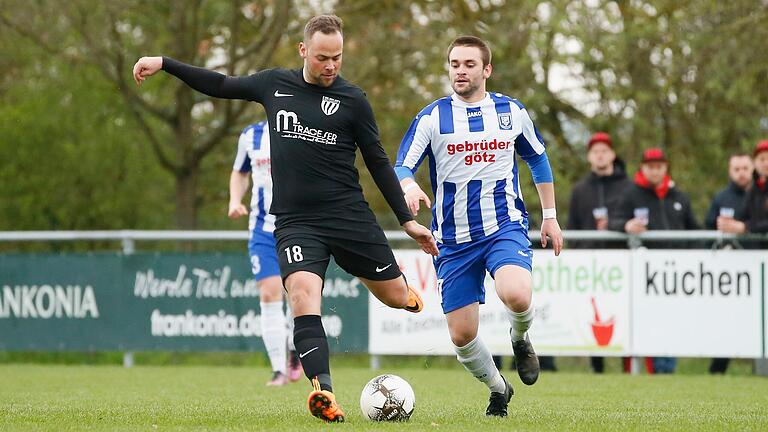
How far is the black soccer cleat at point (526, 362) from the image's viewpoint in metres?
7.70

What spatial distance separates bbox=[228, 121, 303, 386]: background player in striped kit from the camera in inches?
442

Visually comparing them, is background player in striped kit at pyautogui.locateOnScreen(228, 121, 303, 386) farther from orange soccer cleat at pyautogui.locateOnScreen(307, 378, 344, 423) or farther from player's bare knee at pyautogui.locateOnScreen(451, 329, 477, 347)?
orange soccer cleat at pyautogui.locateOnScreen(307, 378, 344, 423)

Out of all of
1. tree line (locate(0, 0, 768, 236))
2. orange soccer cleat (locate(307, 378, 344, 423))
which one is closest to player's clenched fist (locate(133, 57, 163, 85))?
orange soccer cleat (locate(307, 378, 344, 423))

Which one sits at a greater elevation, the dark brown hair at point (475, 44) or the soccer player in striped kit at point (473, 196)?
the dark brown hair at point (475, 44)

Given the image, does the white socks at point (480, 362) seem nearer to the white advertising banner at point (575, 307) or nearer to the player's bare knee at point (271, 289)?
the player's bare knee at point (271, 289)

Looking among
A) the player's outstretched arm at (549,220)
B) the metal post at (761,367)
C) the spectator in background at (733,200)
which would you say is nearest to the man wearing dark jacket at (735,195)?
the spectator in background at (733,200)

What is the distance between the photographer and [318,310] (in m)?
7.07

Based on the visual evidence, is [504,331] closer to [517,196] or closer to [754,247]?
[754,247]

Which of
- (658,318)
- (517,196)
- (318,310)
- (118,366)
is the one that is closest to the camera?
(318,310)

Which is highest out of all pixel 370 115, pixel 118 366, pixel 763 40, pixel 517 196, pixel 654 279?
pixel 763 40

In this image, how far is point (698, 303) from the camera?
12977 millimetres

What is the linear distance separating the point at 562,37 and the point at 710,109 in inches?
103

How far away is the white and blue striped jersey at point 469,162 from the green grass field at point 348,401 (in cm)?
120

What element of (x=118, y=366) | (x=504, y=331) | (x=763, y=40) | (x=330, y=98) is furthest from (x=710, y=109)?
(x=330, y=98)
